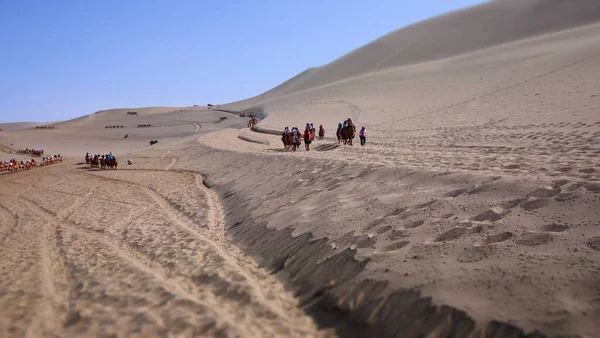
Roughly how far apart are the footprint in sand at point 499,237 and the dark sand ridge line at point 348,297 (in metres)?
1.17

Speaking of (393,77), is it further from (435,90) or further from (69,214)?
(69,214)

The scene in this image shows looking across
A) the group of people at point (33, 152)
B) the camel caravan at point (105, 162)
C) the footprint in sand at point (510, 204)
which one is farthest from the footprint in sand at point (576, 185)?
the group of people at point (33, 152)

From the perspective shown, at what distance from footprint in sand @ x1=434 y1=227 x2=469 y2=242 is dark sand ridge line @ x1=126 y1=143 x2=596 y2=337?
94 centimetres

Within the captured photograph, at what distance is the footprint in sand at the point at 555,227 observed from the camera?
4.54m

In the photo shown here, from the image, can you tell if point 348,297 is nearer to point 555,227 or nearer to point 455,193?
point 555,227

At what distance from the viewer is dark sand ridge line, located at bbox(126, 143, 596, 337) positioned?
12.2 ft

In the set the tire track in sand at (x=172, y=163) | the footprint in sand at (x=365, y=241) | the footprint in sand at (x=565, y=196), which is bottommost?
the tire track in sand at (x=172, y=163)

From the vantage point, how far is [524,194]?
18.3ft

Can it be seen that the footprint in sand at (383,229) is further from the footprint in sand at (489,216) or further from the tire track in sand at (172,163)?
the tire track in sand at (172,163)

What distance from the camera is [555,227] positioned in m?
4.61

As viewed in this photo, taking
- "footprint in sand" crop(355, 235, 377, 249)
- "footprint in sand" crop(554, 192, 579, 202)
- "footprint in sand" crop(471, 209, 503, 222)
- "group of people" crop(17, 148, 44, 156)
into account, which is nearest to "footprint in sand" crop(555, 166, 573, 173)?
"footprint in sand" crop(554, 192, 579, 202)

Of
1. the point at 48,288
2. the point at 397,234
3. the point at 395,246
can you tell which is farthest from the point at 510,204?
the point at 48,288

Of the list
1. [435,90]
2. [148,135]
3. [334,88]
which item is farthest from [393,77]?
[148,135]

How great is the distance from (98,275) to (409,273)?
4.63 m
